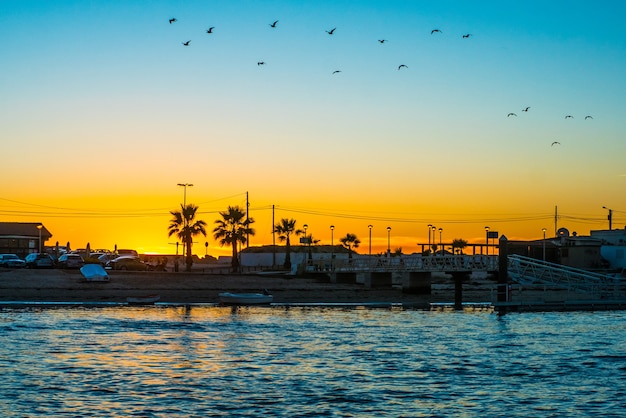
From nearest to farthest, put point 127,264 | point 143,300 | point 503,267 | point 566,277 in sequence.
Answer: point 143,300 → point 503,267 → point 566,277 → point 127,264

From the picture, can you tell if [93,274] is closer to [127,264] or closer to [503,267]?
[127,264]

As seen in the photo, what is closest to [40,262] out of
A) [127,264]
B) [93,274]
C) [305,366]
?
[127,264]

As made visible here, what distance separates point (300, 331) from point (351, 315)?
11425 millimetres

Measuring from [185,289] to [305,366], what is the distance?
39892mm

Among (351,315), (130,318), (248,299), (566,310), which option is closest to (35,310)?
(130,318)

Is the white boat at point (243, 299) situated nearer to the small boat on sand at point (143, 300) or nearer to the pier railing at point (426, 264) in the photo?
the small boat on sand at point (143, 300)

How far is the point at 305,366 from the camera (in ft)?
102

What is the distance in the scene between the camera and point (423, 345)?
1503 inches

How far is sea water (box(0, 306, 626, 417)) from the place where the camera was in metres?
23.8

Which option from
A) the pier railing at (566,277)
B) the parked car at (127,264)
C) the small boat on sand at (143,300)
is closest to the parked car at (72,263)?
the parked car at (127,264)

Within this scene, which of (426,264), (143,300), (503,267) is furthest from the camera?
(426,264)

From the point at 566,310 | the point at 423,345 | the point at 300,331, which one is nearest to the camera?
the point at 423,345

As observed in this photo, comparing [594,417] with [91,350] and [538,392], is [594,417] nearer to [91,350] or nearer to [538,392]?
[538,392]

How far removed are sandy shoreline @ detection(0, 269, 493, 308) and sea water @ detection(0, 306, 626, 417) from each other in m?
11.9
